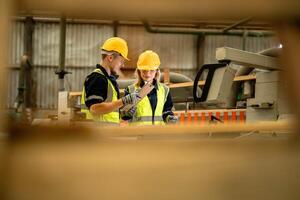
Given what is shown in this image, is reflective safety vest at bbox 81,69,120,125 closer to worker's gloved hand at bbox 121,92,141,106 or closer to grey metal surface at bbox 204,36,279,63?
worker's gloved hand at bbox 121,92,141,106

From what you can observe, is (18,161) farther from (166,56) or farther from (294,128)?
(166,56)

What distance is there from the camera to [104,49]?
8.39ft

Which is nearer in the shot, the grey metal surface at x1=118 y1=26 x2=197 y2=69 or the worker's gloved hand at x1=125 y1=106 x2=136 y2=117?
the worker's gloved hand at x1=125 y1=106 x2=136 y2=117


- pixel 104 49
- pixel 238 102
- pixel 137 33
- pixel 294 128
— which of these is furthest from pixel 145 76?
pixel 137 33

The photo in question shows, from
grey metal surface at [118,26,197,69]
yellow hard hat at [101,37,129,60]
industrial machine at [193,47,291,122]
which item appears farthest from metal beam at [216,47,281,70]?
grey metal surface at [118,26,197,69]

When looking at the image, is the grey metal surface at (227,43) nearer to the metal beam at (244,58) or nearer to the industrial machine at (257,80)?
the industrial machine at (257,80)

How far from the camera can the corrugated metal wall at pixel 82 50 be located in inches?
341

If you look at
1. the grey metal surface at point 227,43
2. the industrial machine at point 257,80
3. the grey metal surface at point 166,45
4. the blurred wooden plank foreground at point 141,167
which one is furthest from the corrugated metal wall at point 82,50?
the blurred wooden plank foreground at point 141,167

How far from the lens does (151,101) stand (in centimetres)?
276

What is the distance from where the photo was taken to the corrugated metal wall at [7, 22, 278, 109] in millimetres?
8656

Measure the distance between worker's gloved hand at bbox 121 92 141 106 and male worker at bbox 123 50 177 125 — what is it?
13 cm

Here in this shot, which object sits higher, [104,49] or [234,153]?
[104,49]

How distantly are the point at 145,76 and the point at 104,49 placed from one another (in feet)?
1.26

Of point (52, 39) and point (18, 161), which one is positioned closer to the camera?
point (18, 161)
